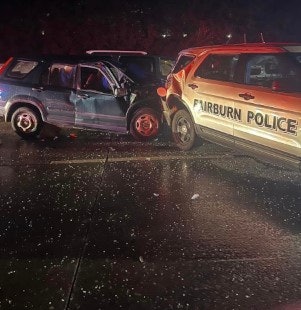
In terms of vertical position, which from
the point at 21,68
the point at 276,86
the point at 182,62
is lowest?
the point at 276,86

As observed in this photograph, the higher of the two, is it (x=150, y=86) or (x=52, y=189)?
(x=150, y=86)

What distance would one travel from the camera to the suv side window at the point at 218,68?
665 cm

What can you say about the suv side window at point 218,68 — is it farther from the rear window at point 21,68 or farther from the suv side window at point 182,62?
the rear window at point 21,68

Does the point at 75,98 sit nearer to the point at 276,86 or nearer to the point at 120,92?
the point at 120,92

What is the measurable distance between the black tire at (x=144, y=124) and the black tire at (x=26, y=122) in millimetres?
1961

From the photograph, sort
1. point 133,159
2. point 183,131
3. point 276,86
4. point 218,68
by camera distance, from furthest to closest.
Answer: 1. point 183,131
2. point 133,159
3. point 218,68
4. point 276,86

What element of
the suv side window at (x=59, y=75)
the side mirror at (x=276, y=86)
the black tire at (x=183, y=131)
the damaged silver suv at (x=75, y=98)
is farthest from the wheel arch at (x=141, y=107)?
the side mirror at (x=276, y=86)

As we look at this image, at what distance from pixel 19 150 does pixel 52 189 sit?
236 cm

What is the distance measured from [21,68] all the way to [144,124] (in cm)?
276

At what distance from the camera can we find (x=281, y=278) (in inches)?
149

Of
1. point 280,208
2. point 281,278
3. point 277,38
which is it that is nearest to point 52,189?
point 280,208

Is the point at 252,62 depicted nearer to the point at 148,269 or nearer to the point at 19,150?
the point at 148,269

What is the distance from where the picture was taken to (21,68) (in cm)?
890

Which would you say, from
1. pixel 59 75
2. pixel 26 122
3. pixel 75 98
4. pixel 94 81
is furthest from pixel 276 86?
pixel 26 122
